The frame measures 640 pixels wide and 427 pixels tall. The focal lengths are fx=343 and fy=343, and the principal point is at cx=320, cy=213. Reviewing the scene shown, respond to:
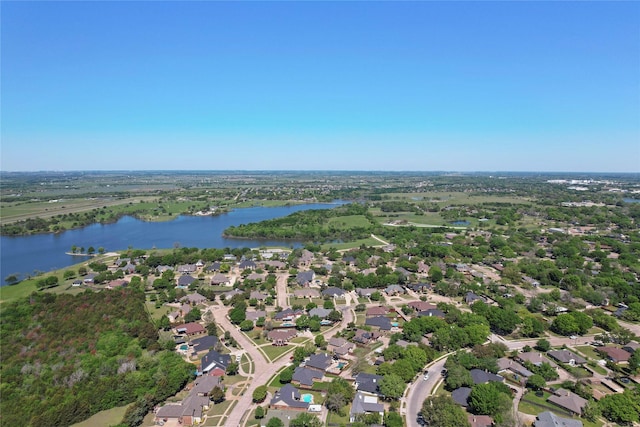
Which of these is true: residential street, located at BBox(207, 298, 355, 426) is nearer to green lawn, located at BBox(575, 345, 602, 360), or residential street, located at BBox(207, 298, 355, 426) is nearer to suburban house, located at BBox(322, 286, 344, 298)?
suburban house, located at BBox(322, 286, 344, 298)

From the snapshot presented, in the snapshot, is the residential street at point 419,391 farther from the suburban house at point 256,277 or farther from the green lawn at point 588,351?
the suburban house at point 256,277

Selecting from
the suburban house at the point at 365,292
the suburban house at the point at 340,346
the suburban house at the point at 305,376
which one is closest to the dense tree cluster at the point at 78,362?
the suburban house at the point at 305,376

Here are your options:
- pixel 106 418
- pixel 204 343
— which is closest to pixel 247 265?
pixel 204 343

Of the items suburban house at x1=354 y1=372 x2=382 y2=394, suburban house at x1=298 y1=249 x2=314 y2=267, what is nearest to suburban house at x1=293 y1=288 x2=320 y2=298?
suburban house at x1=298 y1=249 x2=314 y2=267

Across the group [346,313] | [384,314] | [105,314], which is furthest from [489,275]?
[105,314]

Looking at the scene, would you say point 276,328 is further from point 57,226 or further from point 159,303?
point 57,226

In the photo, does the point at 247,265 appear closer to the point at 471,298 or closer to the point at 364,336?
the point at 364,336

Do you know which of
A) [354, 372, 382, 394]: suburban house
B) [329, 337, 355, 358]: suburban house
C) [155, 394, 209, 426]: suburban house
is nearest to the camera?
[155, 394, 209, 426]: suburban house
